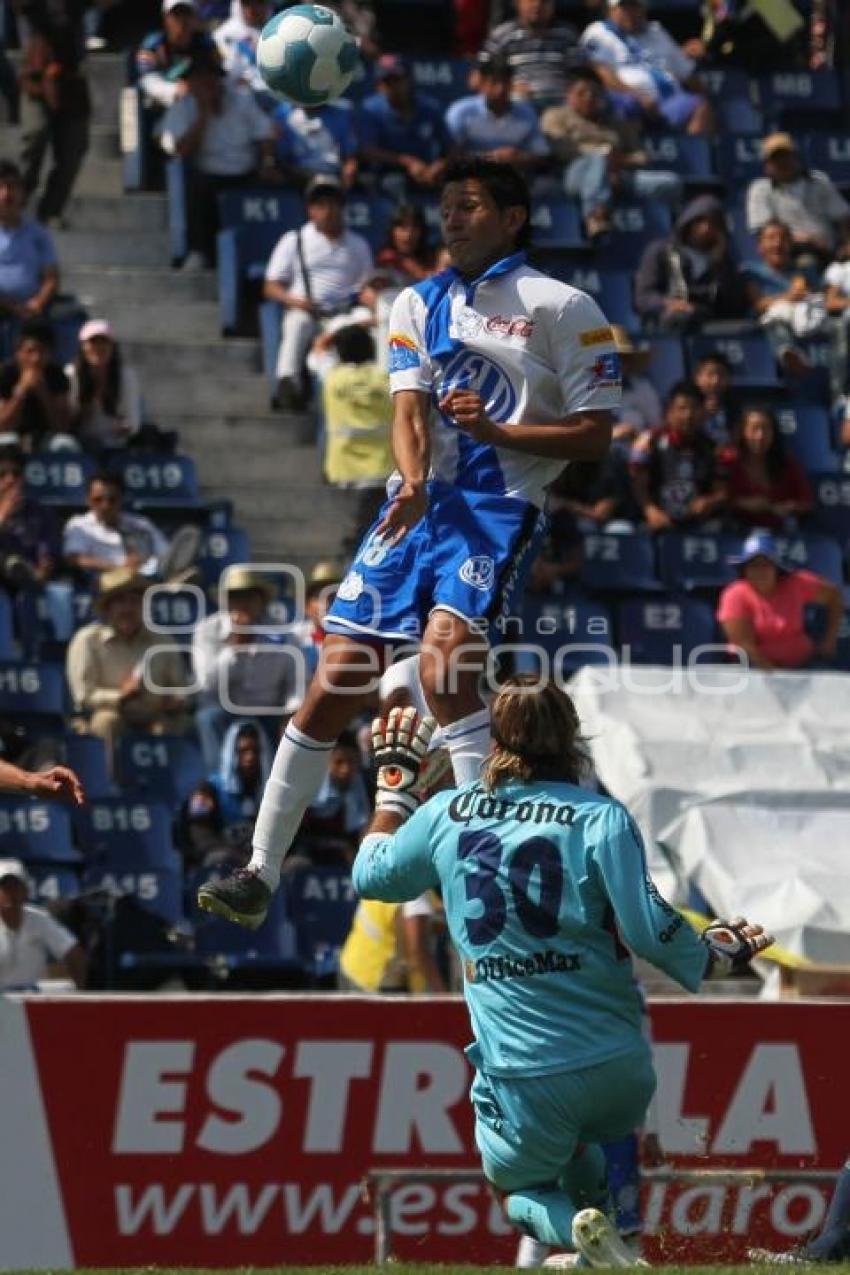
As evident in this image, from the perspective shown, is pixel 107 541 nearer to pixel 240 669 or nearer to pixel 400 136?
pixel 240 669

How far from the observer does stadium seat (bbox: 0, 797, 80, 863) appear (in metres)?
14.8

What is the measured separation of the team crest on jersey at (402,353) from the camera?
363 inches

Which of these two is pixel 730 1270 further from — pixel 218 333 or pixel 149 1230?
pixel 218 333

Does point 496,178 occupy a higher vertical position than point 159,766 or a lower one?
higher

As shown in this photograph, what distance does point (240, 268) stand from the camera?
734 inches

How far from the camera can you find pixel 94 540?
53.0 ft

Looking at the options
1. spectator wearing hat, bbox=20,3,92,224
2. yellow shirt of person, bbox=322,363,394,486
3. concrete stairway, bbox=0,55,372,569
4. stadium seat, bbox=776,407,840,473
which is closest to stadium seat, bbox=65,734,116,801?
concrete stairway, bbox=0,55,372,569

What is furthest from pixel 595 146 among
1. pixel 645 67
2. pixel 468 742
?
pixel 468 742

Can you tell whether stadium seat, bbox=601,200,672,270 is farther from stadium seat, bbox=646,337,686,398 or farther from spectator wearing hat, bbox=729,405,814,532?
Result: spectator wearing hat, bbox=729,405,814,532

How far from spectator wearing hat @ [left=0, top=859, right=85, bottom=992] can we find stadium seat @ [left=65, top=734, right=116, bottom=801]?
1405mm

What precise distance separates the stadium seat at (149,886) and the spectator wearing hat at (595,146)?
22.9 feet

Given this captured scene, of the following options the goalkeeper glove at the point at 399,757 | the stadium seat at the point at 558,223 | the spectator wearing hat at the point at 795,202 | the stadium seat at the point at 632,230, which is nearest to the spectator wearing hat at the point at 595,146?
the stadium seat at the point at 632,230

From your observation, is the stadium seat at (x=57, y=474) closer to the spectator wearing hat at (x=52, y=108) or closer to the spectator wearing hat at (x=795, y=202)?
the spectator wearing hat at (x=52, y=108)

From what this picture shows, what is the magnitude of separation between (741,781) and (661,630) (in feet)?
7.75
